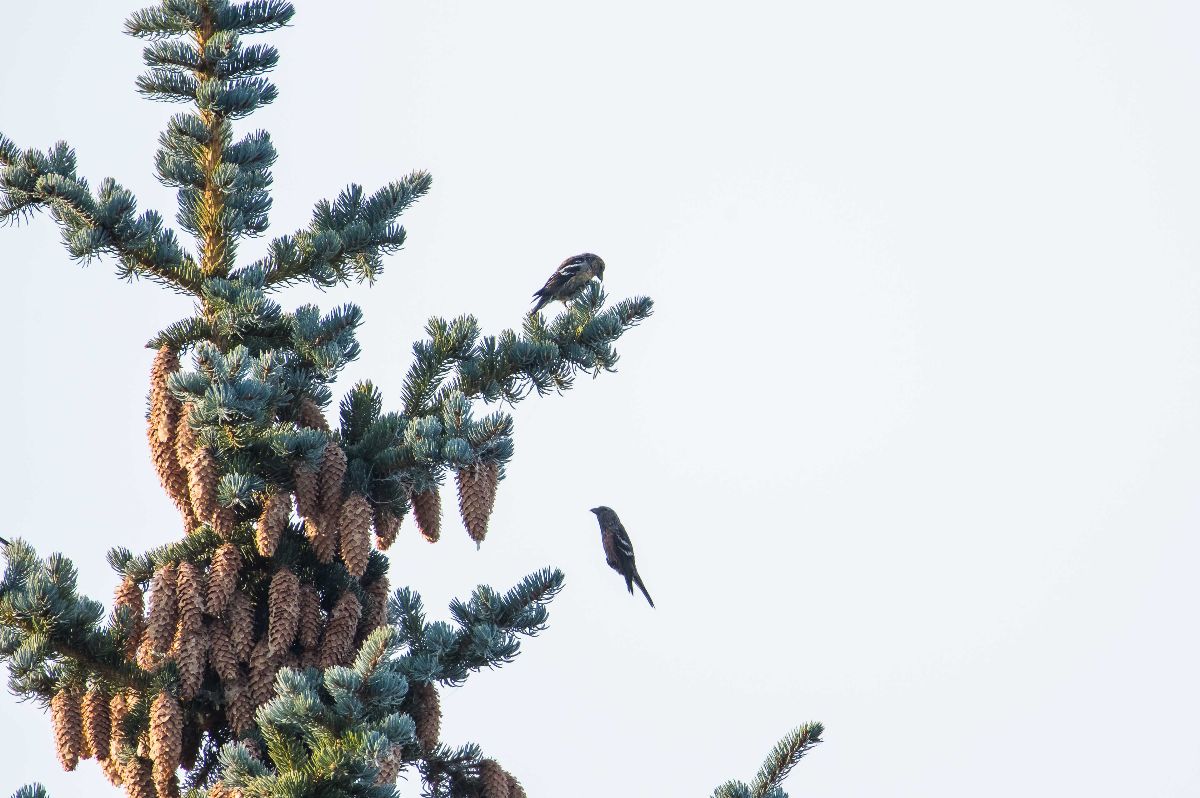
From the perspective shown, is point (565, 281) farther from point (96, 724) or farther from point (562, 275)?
point (96, 724)

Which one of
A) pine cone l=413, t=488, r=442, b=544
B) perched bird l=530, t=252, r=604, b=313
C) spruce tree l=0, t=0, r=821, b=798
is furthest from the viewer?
perched bird l=530, t=252, r=604, b=313

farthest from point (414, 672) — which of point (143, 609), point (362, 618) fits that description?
point (143, 609)

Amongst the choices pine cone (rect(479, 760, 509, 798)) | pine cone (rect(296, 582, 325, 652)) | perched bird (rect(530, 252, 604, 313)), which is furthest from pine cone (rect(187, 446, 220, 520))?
perched bird (rect(530, 252, 604, 313))

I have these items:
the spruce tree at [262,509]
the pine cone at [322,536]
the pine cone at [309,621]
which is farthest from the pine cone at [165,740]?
the pine cone at [322,536]

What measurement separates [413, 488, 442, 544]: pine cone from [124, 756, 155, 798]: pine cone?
1199 mm

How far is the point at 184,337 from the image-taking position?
16.7 ft

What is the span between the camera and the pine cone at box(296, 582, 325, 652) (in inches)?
181

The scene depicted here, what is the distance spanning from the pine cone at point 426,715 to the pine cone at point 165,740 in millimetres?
774

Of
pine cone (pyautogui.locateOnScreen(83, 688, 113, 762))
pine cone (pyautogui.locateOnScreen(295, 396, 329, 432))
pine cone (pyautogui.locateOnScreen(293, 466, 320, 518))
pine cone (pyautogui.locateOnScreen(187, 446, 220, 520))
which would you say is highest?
pine cone (pyautogui.locateOnScreen(295, 396, 329, 432))

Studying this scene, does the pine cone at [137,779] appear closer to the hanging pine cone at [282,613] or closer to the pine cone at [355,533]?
the hanging pine cone at [282,613]

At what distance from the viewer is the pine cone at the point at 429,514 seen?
493 centimetres

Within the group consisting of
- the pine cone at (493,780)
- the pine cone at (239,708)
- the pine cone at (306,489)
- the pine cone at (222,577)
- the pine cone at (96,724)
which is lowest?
the pine cone at (493,780)

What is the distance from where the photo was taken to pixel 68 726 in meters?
4.38

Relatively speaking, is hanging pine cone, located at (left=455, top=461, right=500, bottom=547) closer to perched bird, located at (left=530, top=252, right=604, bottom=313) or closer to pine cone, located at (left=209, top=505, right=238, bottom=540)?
pine cone, located at (left=209, top=505, right=238, bottom=540)
